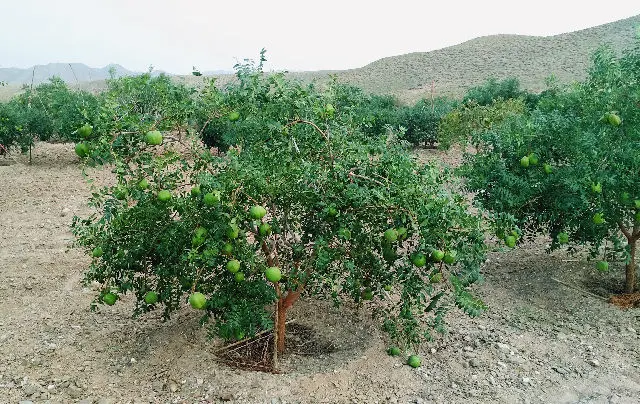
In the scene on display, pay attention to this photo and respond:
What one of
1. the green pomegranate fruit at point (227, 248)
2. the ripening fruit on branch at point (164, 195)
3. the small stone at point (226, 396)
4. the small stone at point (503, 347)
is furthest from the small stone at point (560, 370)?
the ripening fruit on branch at point (164, 195)

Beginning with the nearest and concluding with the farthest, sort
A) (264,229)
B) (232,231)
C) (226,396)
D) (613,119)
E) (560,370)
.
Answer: (232,231), (264,229), (226,396), (560,370), (613,119)

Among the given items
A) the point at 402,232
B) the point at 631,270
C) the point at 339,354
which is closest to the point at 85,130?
the point at 402,232

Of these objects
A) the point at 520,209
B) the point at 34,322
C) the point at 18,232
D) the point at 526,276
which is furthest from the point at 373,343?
the point at 18,232

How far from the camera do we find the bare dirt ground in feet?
13.2

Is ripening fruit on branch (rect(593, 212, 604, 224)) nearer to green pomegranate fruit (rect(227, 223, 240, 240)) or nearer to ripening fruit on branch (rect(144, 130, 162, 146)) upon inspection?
green pomegranate fruit (rect(227, 223, 240, 240))

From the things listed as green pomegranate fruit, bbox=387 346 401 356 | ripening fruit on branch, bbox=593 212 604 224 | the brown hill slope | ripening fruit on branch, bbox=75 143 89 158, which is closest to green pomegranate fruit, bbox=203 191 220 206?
ripening fruit on branch, bbox=75 143 89 158

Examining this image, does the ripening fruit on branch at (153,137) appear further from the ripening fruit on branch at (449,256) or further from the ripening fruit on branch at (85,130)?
the ripening fruit on branch at (449,256)

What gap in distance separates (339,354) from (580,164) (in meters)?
2.84

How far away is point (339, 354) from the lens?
15.2ft

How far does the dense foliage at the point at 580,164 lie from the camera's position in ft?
16.2

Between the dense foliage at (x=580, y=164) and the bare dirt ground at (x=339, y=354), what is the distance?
0.77 m

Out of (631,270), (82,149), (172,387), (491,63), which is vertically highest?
(491,63)

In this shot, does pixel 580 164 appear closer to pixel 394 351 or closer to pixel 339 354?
pixel 394 351

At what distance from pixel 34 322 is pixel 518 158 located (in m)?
5.14
